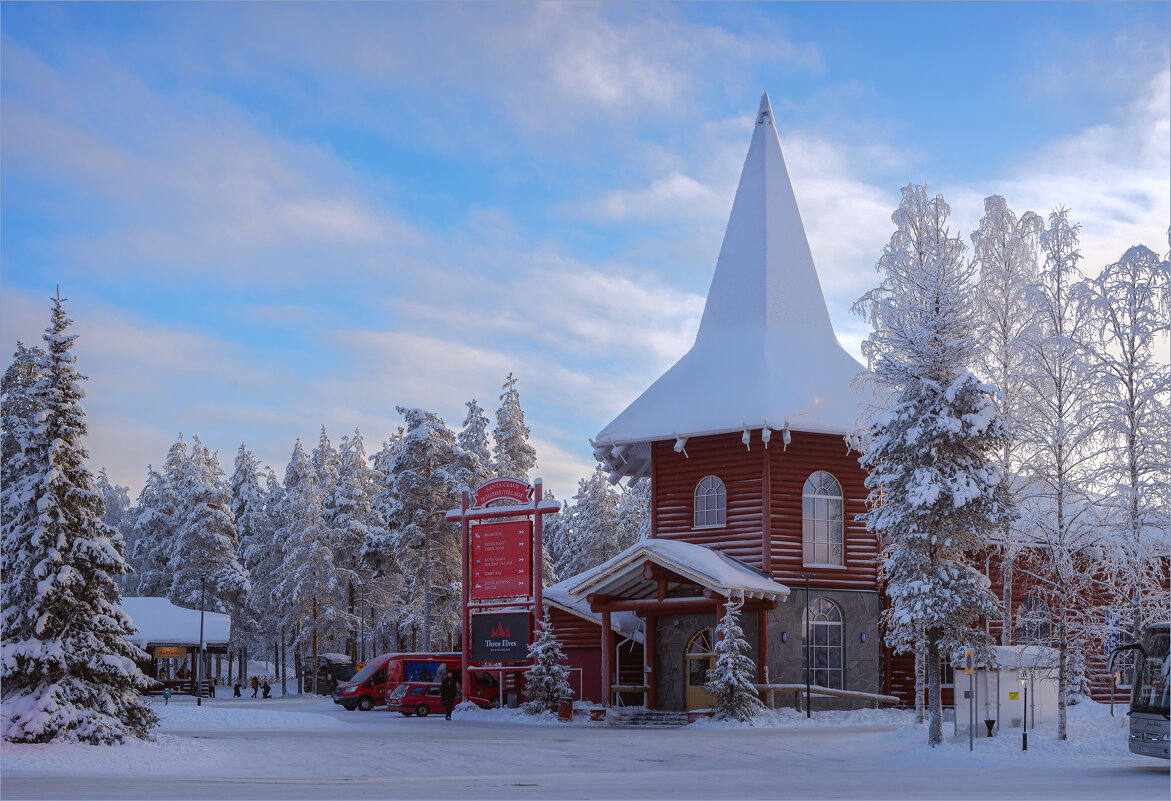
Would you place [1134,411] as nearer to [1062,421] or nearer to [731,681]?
[1062,421]

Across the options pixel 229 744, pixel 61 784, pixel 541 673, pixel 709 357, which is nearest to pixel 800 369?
pixel 709 357

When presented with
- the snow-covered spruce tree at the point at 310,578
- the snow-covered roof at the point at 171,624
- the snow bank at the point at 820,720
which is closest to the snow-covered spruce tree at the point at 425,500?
the snow-covered spruce tree at the point at 310,578

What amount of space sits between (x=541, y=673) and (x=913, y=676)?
12.8 m

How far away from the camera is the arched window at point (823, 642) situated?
3772 centimetres

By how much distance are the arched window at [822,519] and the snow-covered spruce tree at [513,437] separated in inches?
1312

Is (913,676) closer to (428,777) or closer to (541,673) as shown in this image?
(541,673)

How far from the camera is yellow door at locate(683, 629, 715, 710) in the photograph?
3800 centimetres

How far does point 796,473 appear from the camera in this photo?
127 feet

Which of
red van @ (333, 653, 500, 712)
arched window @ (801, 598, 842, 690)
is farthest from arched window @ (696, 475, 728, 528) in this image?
red van @ (333, 653, 500, 712)

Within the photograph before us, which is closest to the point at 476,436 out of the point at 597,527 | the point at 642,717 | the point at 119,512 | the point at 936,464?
the point at 597,527

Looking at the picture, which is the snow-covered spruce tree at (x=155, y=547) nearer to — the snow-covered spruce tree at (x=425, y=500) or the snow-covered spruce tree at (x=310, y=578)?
the snow-covered spruce tree at (x=310, y=578)

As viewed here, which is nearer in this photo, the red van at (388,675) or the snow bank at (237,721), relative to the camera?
the snow bank at (237,721)

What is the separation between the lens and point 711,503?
131 ft

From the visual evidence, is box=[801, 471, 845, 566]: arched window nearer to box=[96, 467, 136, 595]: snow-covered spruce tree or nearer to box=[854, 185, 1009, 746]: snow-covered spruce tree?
box=[854, 185, 1009, 746]: snow-covered spruce tree
